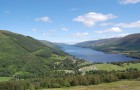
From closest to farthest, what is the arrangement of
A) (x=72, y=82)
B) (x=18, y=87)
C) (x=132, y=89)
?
1. (x=132, y=89)
2. (x=18, y=87)
3. (x=72, y=82)

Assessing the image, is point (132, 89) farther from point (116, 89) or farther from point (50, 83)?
point (50, 83)

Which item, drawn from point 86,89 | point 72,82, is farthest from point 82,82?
point 86,89

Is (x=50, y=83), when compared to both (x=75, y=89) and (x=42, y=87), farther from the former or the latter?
(x=75, y=89)

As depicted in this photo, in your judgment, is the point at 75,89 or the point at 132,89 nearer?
the point at 132,89

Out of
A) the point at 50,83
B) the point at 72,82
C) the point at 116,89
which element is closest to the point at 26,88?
the point at 50,83

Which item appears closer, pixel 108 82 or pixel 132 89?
pixel 132 89

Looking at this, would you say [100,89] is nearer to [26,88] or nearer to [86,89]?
[86,89]

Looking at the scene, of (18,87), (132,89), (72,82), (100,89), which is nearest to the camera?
(132,89)
